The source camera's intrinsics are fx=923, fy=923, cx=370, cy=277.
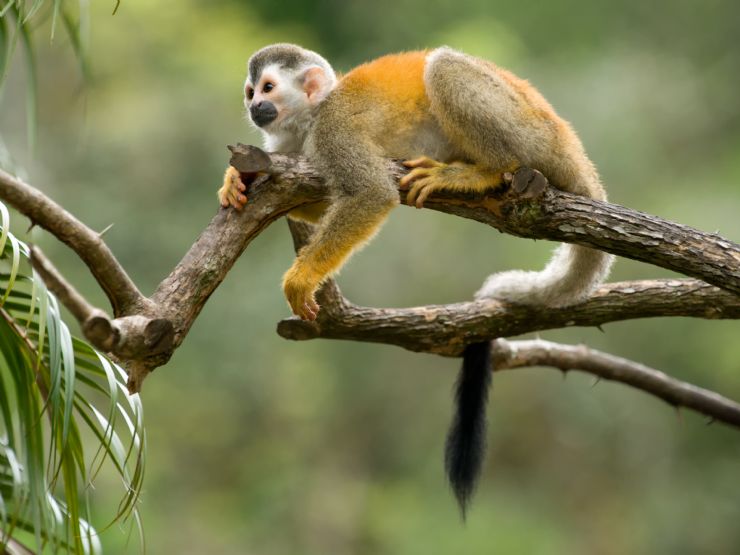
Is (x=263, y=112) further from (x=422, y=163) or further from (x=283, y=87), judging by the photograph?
(x=422, y=163)

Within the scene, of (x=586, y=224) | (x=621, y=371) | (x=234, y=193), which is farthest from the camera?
(x=621, y=371)

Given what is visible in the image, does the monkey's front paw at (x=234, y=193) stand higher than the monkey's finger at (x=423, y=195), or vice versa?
the monkey's finger at (x=423, y=195)

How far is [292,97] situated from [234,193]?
761mm

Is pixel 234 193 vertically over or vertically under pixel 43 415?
over

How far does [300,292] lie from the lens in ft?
10.5

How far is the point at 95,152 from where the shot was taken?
9.06m

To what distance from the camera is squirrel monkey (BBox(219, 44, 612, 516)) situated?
3.31m

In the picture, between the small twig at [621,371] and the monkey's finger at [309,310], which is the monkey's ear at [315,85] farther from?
the small twig at [621,371]

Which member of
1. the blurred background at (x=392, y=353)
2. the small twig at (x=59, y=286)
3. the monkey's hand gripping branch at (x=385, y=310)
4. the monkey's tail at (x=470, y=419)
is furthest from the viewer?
the blurred background at (x=392, y=353)

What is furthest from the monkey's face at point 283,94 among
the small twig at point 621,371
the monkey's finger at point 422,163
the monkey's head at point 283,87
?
the small twig at point 621,371

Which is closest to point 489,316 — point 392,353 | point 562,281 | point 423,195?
point 562,281

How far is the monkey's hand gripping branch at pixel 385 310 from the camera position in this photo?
2258 mm

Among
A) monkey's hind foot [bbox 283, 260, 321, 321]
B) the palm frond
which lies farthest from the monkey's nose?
the palm frond

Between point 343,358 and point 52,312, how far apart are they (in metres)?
7.19
